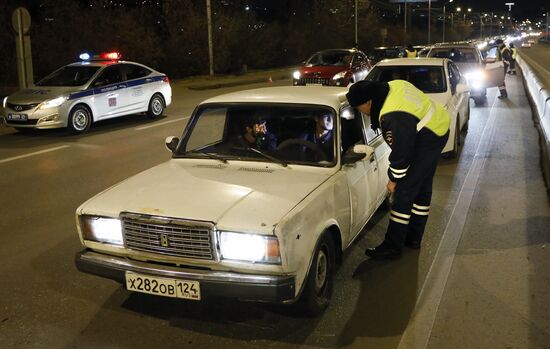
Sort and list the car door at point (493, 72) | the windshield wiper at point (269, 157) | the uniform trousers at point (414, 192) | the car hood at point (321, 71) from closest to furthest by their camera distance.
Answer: the windshield wiper at point (269, 157)
the uniform trousers at point (414, 192)
the car door at point (493, 72)
the car hood at point (321, 71)

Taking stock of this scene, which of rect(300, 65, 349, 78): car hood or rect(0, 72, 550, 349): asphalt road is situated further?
rect(300, 65, 349, 78): car hood

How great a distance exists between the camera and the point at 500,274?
16.3 feet

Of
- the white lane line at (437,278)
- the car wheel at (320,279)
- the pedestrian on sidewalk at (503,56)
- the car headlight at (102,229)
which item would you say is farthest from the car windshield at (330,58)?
the car headlight at (102,229)

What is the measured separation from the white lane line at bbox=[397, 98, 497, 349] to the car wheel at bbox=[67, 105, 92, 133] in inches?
334

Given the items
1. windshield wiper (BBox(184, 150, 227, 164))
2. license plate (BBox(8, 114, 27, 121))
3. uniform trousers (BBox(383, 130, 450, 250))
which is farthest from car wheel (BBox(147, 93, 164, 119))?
uniform trousers (BBox(383, 130, 450, 250))

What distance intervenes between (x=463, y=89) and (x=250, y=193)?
22.3 feet

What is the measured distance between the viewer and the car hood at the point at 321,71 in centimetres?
1961

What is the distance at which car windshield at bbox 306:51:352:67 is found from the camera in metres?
20.5

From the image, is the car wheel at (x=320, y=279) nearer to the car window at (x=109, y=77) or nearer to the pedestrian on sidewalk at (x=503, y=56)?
the car window at (x=109, y=77)

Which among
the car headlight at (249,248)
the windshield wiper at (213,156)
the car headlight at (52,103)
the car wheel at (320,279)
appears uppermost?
the windshield wiper at (213,156)

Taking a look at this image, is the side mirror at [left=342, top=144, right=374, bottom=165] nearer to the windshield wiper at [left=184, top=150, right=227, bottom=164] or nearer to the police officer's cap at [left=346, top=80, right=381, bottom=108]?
the police officer's cap at [left=346, top=80, right=381, bottom=108]

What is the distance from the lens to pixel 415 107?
15.8 feet

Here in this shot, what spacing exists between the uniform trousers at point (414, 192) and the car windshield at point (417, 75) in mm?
4827

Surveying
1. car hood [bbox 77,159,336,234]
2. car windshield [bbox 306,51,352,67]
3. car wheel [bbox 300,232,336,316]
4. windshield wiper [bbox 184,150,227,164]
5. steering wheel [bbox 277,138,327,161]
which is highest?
car windshield [bbox 306,51,352,67]
